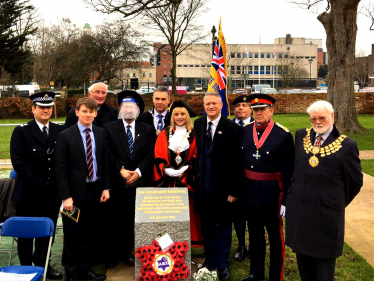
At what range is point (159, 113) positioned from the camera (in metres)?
5.80

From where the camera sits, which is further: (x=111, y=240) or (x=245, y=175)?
(x=111, y=240)

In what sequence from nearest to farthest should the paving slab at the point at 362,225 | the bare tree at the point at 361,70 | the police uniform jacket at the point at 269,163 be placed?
the police uniform jacket at the point at 269,163 < the paving slab at the point at 362,225 < the bare tree at the point at 361,70

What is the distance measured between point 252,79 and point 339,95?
69261 millimetres

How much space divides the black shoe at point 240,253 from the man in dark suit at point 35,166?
2497 mm

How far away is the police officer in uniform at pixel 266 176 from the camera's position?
169 inches

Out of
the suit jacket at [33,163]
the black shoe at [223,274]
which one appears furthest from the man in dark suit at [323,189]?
the suit jacket at [33,163]

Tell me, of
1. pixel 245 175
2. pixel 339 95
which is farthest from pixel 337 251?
pixel 339 95

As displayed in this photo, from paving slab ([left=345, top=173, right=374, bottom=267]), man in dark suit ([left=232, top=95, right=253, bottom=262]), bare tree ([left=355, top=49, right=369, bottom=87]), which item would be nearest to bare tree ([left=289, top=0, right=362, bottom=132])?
paving slab ([left=345, top=173, right=374, bottom=267])

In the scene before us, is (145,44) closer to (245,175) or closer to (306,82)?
(245,175)

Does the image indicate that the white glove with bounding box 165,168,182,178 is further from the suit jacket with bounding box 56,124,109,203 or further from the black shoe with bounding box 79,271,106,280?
the black shoe with bounding box 79,271,106,280

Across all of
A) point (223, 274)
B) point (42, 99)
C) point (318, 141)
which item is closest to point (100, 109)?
point (42, 99)

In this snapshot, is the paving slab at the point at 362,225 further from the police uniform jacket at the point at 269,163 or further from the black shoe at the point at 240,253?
the police uniform jacket at the point at 269,163

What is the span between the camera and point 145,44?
36.7 meters

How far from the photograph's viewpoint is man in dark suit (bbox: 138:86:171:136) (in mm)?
5676
